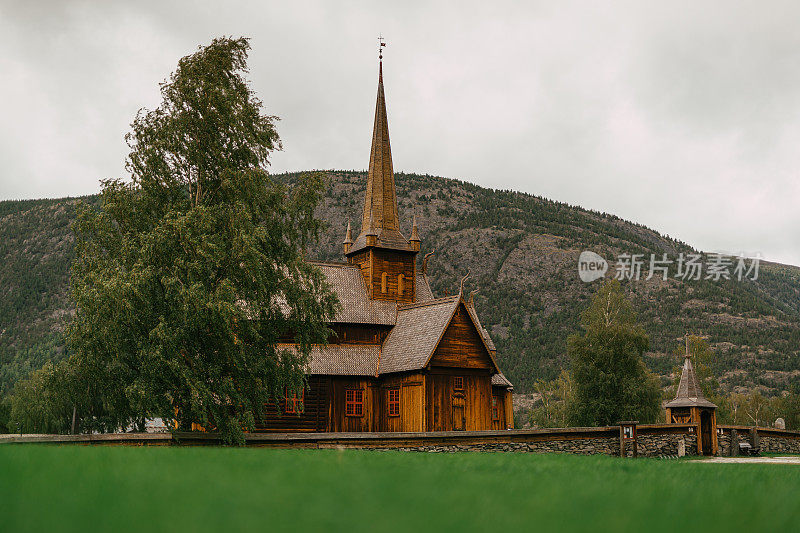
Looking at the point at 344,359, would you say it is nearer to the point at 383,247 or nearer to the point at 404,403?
the point at 404,403

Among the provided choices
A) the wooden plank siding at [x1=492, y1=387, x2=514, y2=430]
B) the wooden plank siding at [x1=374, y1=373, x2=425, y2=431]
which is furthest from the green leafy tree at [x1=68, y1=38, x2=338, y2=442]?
the wooden plank siding at [x1=492, y1=387, x2=514, y2=430]

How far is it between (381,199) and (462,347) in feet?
39.3

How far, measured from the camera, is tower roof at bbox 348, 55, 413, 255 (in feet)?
138

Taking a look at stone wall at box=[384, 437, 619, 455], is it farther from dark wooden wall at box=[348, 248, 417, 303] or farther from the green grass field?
the green grass field

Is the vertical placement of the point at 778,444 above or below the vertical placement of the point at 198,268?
below

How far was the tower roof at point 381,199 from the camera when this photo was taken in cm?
4194

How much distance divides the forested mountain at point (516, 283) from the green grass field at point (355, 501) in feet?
275

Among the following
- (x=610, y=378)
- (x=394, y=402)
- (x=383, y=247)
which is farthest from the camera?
(x=610, y=378)

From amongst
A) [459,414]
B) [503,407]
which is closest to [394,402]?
[459,414]

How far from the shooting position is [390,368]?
35750 mm

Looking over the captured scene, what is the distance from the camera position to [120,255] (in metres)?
24.5

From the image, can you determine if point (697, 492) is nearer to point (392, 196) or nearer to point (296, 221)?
point (296, 221)

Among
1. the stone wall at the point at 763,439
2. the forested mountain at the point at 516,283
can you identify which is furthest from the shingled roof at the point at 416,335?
the forested mountain at the point at 516,283

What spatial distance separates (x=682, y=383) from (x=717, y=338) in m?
74.4
